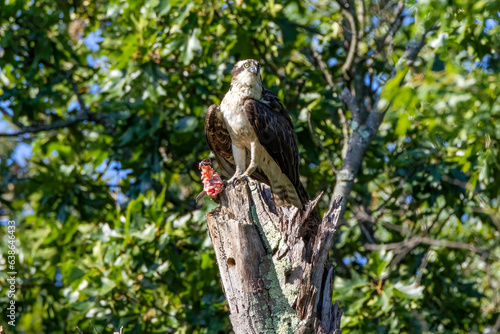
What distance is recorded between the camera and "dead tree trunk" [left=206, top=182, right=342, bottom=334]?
3652 mm

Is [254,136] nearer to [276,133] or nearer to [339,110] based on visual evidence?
[276,133]

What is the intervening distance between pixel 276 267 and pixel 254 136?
218cm

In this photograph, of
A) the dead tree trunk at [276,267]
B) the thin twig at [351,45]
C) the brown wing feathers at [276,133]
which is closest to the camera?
the dead tree trunk at [276,267]

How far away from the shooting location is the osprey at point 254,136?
5742 mm

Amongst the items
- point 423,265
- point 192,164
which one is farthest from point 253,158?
point 423,265

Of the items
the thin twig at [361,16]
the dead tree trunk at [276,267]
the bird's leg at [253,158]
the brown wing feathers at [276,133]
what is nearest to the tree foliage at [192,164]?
the thin twig at [361,16]

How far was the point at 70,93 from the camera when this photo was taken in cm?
805

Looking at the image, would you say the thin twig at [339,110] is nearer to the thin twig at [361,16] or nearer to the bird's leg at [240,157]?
the thin twig at [361,16]

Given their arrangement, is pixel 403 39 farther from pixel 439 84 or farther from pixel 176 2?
pixel 439 84

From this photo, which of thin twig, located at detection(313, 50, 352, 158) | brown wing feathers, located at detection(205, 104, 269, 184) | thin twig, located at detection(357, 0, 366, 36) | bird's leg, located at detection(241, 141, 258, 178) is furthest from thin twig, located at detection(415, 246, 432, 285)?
thin twig, located at detection(357, 0, 366, 36)

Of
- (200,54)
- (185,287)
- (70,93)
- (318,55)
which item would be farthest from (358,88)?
(70,93)

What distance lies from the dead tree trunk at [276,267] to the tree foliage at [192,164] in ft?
7.41

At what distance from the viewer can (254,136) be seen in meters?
5.78

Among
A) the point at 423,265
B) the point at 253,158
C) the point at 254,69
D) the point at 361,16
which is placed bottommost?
the point at 423,265
